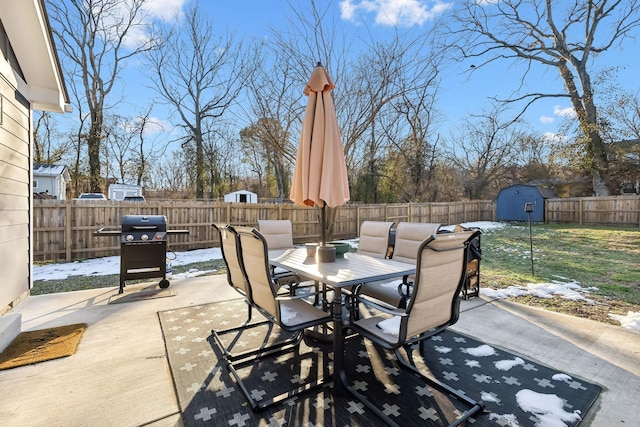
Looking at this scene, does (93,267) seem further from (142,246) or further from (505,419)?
(505,419)

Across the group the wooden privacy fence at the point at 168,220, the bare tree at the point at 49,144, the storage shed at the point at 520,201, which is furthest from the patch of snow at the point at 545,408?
the bare tree at the point at 49,144

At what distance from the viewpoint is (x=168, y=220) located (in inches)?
332

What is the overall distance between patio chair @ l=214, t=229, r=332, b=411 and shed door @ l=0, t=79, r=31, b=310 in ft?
9.47

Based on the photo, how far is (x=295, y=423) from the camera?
182 centimetres

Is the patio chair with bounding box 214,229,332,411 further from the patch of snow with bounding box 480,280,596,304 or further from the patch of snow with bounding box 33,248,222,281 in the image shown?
the patch of snow with bounding box 33,248,222,281

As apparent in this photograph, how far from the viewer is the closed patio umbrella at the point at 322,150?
2855mm

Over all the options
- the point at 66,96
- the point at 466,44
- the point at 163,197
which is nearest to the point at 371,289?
the point at 66,96

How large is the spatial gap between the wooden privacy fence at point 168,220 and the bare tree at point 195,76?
694cm

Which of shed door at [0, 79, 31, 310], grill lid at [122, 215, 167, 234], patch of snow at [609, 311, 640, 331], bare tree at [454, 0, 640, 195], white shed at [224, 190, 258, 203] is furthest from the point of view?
white shed at [224, 190, 258, 203]

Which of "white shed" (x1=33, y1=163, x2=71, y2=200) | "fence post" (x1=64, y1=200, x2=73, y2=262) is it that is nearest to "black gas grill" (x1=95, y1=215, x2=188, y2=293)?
"fence post" (x1=64, y1=200, x2=73, y2=262)

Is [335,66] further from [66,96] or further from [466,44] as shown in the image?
[466,44]

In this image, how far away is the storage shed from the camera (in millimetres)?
17141

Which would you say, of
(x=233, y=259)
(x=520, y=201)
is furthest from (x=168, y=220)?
(x=520, y=201)

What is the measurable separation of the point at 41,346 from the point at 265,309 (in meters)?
2.19
